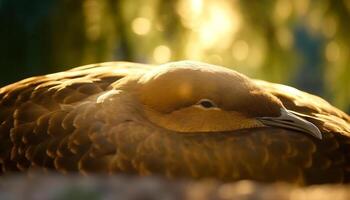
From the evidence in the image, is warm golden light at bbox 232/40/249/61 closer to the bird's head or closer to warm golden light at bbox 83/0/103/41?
warm golden light at bbox 83/0/103/41

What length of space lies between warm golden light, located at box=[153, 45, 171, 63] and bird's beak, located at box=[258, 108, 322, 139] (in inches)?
35.8

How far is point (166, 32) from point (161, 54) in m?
0.11

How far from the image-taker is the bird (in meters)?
1.58

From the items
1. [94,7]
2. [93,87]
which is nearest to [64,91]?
[93,87]

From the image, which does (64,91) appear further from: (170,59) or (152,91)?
(170,59)

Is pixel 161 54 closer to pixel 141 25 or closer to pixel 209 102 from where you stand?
pixel 141 25

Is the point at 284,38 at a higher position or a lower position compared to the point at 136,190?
lower

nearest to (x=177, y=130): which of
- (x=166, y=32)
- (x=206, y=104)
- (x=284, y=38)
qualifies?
(x=206, y=104)

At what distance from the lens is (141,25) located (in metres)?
2.51

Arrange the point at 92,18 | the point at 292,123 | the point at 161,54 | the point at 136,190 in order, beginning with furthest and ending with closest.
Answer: the point at 161,54 → the point at 92,18 → the point at 292,123 → the point at 136,190

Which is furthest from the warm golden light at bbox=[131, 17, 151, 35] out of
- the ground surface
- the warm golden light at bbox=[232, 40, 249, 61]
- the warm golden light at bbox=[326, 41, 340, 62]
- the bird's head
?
the ground surface

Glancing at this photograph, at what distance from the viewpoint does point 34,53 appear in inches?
101

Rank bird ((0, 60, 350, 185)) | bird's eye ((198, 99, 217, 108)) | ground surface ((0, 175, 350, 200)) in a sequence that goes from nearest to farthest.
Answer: ground surface ((0, 175, 350, 200))
bird ((0, 60, 350, 185))
bird's eye ((198, 99, 217, 108))

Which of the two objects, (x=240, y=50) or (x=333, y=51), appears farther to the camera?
(x=333, y=51)
